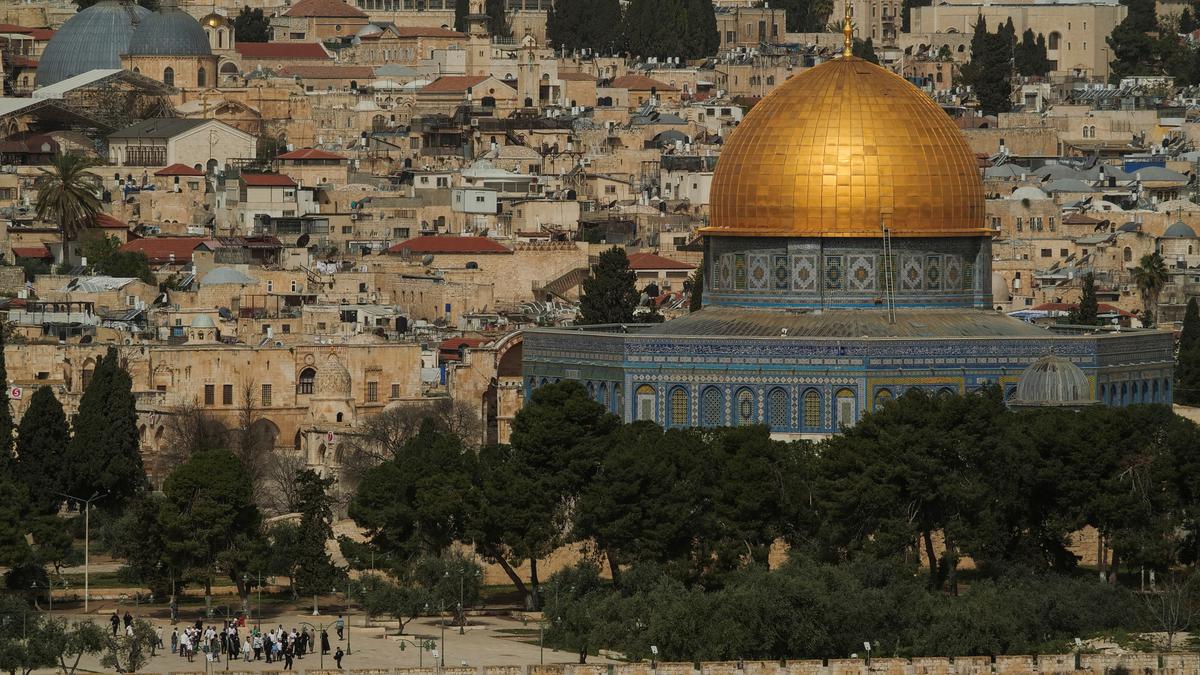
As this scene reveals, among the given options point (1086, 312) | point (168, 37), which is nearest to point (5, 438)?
point (1086, 312)

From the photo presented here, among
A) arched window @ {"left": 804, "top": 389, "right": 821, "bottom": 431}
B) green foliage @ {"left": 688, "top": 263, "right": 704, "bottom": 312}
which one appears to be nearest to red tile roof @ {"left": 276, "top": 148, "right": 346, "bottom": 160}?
green foliage @ {"left": 688, "top": 263, "right": 704, "bottom": 312}

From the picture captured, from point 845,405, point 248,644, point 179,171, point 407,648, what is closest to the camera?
point 248,644

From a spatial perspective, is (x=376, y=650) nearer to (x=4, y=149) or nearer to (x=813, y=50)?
(x=4, y=149)

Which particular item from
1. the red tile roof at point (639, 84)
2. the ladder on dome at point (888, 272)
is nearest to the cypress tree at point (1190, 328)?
the ladder on dome at point (888, 272)

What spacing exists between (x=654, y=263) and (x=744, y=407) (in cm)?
3133

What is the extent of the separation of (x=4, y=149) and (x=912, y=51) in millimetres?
44118

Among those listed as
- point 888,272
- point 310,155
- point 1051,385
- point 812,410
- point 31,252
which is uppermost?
point 310,155

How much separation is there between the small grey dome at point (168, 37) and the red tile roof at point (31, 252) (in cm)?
3173

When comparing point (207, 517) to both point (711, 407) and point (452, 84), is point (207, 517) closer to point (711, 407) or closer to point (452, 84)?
point (711, 407)

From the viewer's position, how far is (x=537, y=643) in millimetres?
55031

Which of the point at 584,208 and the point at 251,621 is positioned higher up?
the point at 584,208

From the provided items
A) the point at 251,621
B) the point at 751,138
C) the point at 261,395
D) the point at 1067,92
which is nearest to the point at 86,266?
the point at 261,395

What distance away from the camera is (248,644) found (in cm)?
5447

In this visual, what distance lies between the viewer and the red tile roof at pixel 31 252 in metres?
96.3
